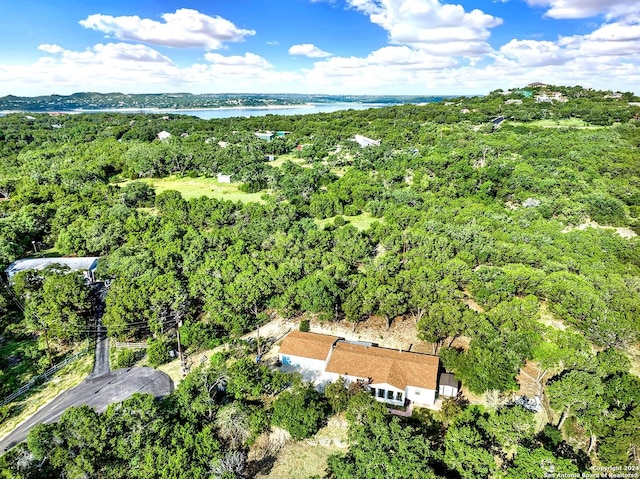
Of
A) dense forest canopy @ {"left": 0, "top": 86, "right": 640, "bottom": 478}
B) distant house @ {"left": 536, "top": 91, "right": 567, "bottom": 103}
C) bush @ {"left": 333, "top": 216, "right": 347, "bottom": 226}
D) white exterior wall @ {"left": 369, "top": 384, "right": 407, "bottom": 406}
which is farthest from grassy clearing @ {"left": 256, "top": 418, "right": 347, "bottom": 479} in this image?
distant house @ {"left": 536, "top": 91, "right": 567, "bottom": 103}

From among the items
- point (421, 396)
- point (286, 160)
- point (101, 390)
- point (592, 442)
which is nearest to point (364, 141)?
point (286, 160)

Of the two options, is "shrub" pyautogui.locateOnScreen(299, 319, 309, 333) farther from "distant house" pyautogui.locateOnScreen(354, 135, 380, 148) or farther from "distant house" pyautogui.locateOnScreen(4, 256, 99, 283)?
"distant house" pyautogui.locateOnScreen(354, 135, 380, 148)

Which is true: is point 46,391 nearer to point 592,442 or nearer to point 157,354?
point 157,354

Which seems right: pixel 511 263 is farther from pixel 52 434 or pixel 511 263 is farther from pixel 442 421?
pixel 52 434

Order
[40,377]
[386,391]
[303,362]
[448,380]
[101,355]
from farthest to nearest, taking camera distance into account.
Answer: [101,355], [303,362], [40,377], [448,380], [386,391]

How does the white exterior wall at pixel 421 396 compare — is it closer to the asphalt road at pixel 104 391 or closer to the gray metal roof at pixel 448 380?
the gray metal roof at pixel 448 380

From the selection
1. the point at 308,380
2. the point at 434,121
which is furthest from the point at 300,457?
the point at 434,121
